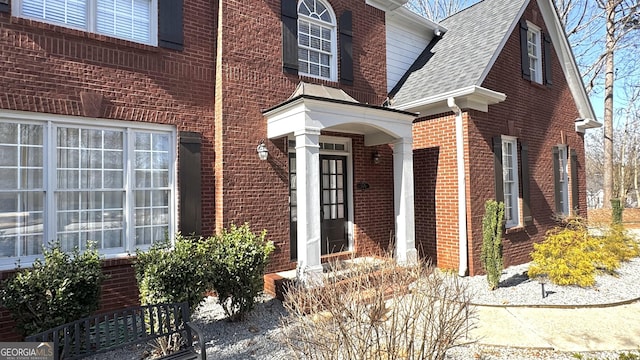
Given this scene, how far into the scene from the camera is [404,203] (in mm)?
7449

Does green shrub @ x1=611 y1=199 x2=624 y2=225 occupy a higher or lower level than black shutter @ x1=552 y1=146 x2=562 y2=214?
lower

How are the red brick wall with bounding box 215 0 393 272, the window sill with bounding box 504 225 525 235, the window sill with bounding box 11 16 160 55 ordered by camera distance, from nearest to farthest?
the window sill with bounding box 11 16 160 55
the red brick wall with bounding box 215 0 393 272
the window sill with bounding box 504 225 525 235

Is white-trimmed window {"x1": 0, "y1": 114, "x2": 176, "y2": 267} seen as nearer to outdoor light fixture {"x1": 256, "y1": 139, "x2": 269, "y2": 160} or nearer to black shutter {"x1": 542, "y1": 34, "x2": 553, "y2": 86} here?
outdoor light fixture {"x1": 256, "y1": 139, "x2": 269, "y2": 160}

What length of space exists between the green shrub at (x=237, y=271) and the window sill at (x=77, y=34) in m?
3.44

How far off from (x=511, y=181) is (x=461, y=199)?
8.09 feet

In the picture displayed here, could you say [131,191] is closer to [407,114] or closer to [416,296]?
[416,296]

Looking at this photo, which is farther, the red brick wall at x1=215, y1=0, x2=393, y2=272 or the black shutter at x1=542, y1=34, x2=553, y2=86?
the black shutter at x1=542, y1=34, x2=553, y2=86

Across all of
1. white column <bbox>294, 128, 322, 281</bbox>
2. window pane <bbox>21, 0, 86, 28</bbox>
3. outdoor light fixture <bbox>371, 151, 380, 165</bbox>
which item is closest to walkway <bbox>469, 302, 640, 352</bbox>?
white column <bbox>294, 128, 322, 281</bbox>

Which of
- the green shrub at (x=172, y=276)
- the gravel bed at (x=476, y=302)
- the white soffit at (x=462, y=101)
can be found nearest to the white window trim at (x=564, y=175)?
the gravel bed at (x=476, y=302)

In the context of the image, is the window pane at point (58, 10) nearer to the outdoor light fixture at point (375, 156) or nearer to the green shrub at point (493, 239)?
the outdoor light fixture at point (375, 156)

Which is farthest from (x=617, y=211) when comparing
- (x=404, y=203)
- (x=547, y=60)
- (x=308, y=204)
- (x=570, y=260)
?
(x=308, y=204)

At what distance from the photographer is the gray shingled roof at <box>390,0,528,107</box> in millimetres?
7969

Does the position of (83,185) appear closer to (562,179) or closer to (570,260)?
(570,260)

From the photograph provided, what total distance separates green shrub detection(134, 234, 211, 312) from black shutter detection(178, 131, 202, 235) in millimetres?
1253
